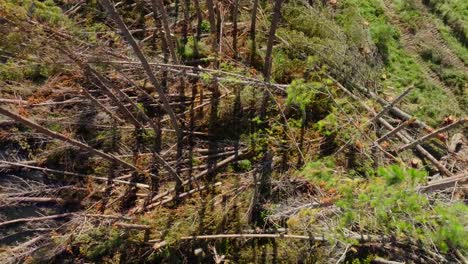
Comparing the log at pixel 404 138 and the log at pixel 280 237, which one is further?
the log at pixel 404 138

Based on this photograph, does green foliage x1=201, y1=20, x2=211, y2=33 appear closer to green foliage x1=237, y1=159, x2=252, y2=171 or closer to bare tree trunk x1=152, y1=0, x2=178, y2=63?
bare tree trunk x1=152, y1=0, x2=178, y2=63

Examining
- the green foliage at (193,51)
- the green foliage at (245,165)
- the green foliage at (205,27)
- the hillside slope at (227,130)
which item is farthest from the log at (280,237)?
the green foliage at (205,27)

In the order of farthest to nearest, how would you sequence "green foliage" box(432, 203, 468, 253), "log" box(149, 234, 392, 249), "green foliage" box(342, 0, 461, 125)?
"green foliage" box(342, 0, 461, 125)
"log" box(149, 234, 392, 249)
"green foliage" box(432, 203, 468, 253)

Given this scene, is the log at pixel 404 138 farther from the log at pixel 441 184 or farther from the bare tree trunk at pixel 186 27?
the bare tree trunk at pixel 186 27

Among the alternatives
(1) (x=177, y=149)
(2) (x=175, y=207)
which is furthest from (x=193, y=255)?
(1) (x=177, y=149)

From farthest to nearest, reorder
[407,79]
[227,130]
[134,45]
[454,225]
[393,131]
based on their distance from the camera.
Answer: [407,79] < [227,130] < [393,131] < [134,45] < [454,225]

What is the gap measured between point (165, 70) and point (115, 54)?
2.89 ft

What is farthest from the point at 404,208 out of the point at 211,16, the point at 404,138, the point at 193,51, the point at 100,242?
the point at 193,51

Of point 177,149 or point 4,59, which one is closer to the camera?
point 177,149

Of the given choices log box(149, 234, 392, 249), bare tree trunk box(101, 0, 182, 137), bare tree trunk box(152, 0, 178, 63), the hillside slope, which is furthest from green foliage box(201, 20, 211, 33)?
log box(149, 234, 392, 249)

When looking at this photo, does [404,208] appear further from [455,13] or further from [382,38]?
[455,13]

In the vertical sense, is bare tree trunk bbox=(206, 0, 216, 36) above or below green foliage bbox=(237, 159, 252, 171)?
above

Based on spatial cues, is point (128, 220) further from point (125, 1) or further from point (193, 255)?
point (125, 1)

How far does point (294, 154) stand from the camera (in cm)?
563
